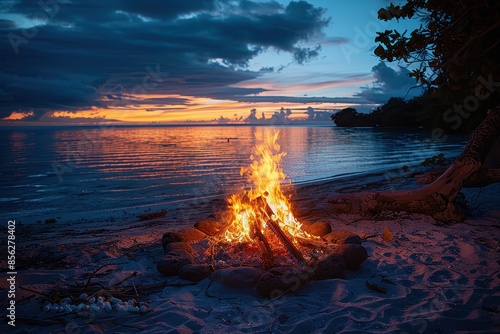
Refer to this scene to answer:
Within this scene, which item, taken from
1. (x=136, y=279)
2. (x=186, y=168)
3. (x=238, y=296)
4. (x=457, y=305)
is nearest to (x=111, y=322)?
(x=136, y=279)

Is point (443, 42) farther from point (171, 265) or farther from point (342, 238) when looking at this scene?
point (171, 265)

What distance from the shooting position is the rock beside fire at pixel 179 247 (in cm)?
693

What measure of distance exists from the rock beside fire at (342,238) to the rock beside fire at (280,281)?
6.01 feet

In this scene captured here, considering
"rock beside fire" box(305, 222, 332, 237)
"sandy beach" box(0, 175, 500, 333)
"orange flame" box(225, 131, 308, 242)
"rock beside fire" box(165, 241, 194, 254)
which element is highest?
"orange flame" box(225, 131, 308, 242)

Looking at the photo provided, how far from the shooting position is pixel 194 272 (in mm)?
6043

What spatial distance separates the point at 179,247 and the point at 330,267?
302 cm

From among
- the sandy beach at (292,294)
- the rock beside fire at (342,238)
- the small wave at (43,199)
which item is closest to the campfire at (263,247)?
the rock beside fire at (342,238)

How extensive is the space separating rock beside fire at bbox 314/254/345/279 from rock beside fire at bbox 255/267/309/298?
0.29 m

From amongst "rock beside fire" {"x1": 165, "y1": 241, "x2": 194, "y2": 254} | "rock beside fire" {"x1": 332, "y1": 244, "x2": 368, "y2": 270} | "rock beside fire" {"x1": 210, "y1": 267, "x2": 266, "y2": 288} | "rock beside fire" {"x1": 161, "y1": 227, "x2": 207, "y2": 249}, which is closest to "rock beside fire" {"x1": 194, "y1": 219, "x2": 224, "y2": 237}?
"rock beside fire" {"x1": 161, "y1": 227, "x2": 207, "y2": 249}

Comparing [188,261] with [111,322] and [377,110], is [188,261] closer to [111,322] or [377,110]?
[111,322]

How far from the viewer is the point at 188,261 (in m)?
6.47

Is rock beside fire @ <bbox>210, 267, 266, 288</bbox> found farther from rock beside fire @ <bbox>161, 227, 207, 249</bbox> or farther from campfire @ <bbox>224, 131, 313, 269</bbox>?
rock beside fire @ <bbox>161, 227, 207, 249</bbox>

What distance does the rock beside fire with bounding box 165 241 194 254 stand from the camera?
6931 millimetres

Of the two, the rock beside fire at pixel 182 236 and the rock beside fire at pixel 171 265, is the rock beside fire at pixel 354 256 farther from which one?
the rock beside fire at pixel 182 236
